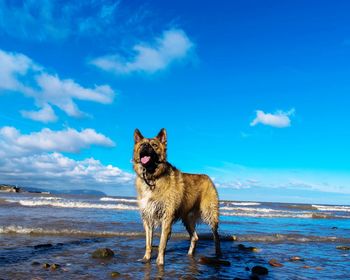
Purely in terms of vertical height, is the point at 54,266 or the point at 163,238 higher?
the point at 163,238

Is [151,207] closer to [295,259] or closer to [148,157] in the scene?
[148,157]

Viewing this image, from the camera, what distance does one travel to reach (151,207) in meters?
9.26

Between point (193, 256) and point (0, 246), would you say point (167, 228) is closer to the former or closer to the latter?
point (193, 256)

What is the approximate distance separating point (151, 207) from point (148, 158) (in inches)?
55.4

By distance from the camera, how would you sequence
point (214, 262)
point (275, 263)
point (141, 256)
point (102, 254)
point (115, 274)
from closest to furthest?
point (115, 274), point (214, 262), point (275, 263), point (102, 254), point (141, 256)

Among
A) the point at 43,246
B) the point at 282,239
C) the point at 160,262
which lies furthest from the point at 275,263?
the point at 43,246

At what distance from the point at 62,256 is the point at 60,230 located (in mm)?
5199

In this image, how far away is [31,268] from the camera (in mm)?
8148

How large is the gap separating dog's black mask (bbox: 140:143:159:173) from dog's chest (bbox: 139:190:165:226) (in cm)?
69

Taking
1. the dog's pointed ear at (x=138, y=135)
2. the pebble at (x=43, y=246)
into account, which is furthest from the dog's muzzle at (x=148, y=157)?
the pebble at (x=43, y=246)

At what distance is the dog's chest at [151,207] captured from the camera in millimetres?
9227

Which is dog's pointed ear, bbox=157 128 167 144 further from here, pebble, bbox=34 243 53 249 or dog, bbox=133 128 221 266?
pebble, bbox=34 243 53 249

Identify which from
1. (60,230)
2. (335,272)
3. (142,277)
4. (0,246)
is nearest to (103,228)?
(60,230)

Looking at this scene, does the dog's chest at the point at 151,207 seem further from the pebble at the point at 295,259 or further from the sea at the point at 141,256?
the pebble at the point at 295,259
